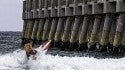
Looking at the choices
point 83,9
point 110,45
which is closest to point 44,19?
point 83,9

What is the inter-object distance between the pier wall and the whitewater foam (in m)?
11.4

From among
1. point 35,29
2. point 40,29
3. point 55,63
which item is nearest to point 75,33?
point 40,29

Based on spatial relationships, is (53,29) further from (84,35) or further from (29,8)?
(29,8)

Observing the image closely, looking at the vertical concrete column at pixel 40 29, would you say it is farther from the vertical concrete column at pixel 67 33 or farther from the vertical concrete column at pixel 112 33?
the vertical concrete column at pixel 112 33

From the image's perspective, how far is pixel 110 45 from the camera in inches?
1847

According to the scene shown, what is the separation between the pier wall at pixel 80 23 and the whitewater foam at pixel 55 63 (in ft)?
37.5

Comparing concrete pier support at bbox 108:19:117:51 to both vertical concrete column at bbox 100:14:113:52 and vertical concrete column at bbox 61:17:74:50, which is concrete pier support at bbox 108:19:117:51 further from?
vertical concrete column at bbox 61:17:74:50

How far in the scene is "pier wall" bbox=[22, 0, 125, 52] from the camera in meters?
46.7

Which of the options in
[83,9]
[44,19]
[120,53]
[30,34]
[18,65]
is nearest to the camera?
[18,65]

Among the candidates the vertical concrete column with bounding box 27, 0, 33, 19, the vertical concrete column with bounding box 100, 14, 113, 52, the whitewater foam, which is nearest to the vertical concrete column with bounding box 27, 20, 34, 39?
the vertical concrete column with bounding box 27, 0, 33, 19

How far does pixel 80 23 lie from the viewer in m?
54.8

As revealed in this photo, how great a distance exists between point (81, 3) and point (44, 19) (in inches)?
553

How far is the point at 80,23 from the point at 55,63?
74.7 ft

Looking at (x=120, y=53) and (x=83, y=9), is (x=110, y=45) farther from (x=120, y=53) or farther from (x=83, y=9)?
(x=83, y=9)
